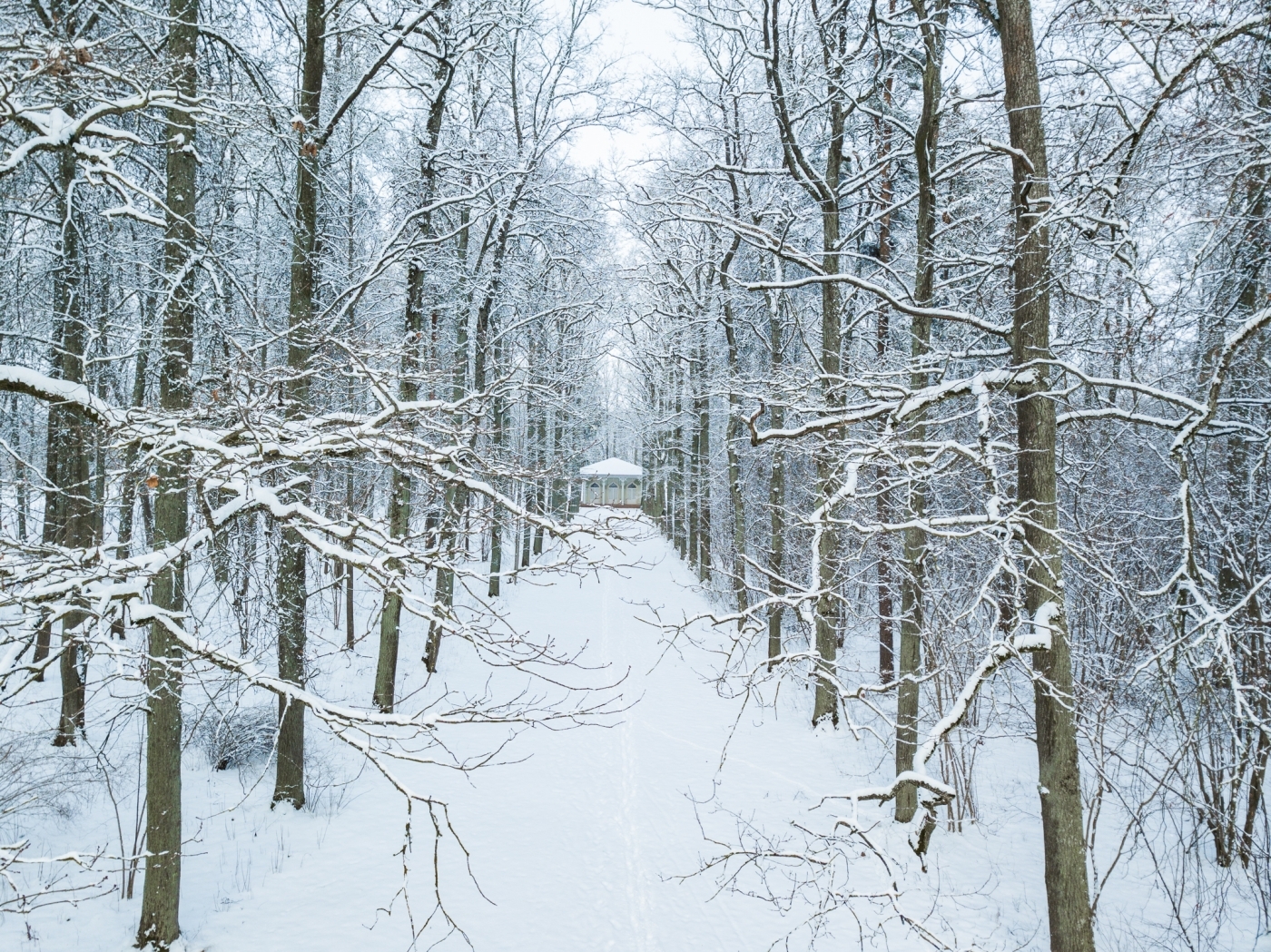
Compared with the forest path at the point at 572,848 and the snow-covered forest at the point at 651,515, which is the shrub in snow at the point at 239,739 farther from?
the forest path at the point at 572,848

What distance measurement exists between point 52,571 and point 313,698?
4.70 feet

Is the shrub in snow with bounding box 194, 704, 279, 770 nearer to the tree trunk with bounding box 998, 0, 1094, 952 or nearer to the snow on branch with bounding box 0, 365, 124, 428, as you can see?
the snow on branch with bounding box 0, 365, 124, 428

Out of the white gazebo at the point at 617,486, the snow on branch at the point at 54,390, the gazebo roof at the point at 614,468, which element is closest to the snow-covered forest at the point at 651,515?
the snow on branch at the point at 54,390

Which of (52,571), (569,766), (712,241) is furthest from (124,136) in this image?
(712,241)

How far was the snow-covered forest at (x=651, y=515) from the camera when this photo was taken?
4.24 m

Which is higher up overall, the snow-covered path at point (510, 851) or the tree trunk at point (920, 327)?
the tree trunk at point (920, 327)

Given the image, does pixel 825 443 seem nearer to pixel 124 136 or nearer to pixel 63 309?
pixel 124 136

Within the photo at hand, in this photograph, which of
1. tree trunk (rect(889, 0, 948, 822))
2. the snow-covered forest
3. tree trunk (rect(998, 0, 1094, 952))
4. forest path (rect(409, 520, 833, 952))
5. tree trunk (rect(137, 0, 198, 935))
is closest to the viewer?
the snow-covered forest

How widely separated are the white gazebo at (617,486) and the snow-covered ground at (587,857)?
34.3 m

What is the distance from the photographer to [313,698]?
3379mm

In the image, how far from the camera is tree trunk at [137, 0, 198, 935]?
546cm

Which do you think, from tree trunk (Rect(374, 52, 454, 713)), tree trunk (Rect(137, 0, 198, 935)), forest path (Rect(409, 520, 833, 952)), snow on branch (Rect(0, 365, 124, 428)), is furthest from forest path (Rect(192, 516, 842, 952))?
snow on branch (Rect(0, 365, 124, 428))

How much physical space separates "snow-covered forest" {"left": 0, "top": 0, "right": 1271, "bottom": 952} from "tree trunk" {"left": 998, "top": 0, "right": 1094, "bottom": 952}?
4cm

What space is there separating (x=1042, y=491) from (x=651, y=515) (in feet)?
15.6
